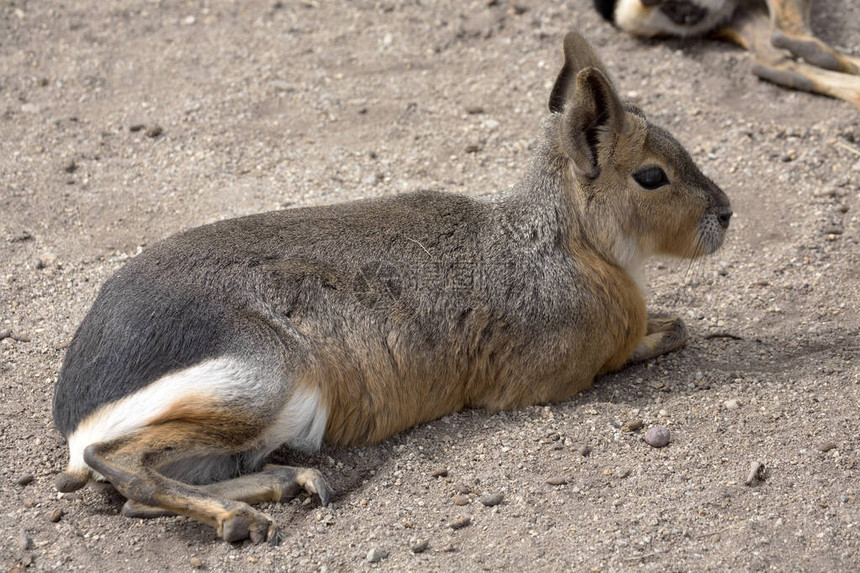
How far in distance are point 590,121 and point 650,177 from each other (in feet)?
1.42

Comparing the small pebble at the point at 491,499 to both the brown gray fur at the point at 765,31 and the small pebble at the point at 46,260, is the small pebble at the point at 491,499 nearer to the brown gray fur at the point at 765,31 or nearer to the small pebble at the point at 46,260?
the small pebble at the point at 46,260

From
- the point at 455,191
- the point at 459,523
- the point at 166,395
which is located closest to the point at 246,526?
the point at 166,395

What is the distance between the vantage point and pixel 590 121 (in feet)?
13.8

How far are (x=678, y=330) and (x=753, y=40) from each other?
325 cm

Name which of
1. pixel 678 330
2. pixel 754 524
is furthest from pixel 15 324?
pixel 754 524

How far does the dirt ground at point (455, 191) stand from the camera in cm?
363

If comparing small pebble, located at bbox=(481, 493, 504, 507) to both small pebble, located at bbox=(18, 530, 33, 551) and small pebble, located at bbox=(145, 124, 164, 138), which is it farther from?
small pebble, located at bbox=(145, 124, 164, 138)

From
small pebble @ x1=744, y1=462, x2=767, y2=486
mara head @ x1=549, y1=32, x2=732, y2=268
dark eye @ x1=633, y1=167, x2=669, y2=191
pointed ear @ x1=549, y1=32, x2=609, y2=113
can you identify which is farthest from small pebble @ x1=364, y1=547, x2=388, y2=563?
pointed ear @ x1=549, y1=32, x2=609, y2=113

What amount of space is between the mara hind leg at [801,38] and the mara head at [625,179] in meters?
2.78

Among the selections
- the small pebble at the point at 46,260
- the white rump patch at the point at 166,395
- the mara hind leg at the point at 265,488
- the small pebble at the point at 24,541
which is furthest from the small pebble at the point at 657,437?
the small pebble at the point at 46,260

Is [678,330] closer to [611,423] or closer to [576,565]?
[611,423]

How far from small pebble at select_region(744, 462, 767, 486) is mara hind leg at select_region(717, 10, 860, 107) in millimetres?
3628

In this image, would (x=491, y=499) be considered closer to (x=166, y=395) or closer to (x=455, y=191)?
(x=166, y=395)

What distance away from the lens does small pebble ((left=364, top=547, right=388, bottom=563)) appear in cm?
353
